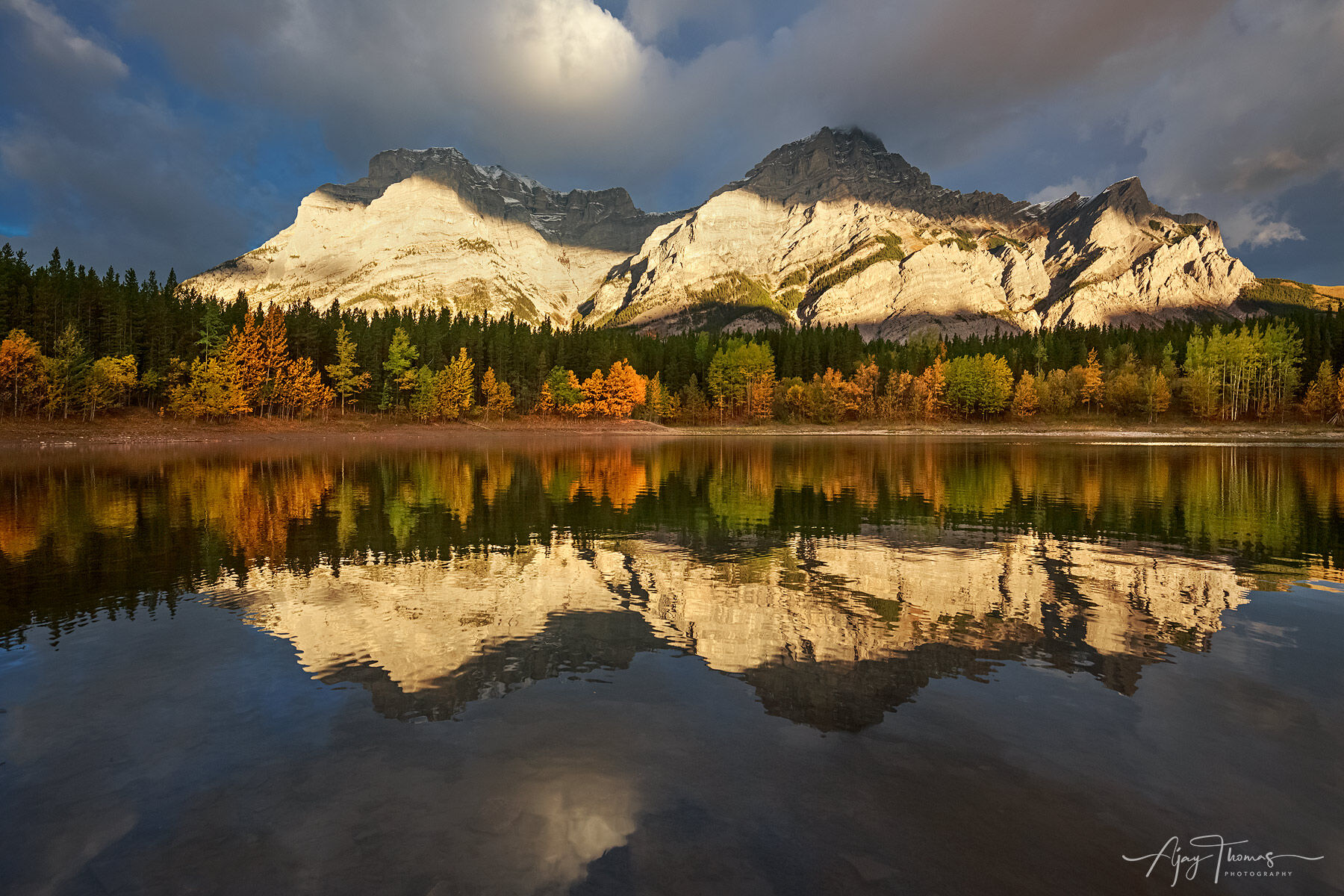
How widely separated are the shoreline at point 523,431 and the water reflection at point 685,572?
184 ft

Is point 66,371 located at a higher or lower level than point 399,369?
lower

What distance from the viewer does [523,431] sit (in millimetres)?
134000

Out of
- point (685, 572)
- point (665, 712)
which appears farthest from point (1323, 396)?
point (665, 712)

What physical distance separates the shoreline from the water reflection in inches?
2207

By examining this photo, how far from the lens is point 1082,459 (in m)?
63.5

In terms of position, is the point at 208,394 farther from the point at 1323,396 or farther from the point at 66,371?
the point at 1323,396

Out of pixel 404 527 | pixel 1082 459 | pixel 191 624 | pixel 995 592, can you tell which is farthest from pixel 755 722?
pixel 1082 459

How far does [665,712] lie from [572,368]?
154 m

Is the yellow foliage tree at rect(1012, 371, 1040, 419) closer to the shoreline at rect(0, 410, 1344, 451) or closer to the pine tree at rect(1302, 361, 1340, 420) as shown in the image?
the shoreline at rect(0, 410, 1344, 451)

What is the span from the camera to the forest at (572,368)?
318ft

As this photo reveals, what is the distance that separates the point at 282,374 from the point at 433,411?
26.9 metres

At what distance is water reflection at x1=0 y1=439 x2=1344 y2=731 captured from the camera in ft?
39.3

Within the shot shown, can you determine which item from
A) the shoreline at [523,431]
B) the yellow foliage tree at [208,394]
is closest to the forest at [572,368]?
the yellow foliage tree at [208,394]

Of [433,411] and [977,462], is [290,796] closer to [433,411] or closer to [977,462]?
[977,462]
